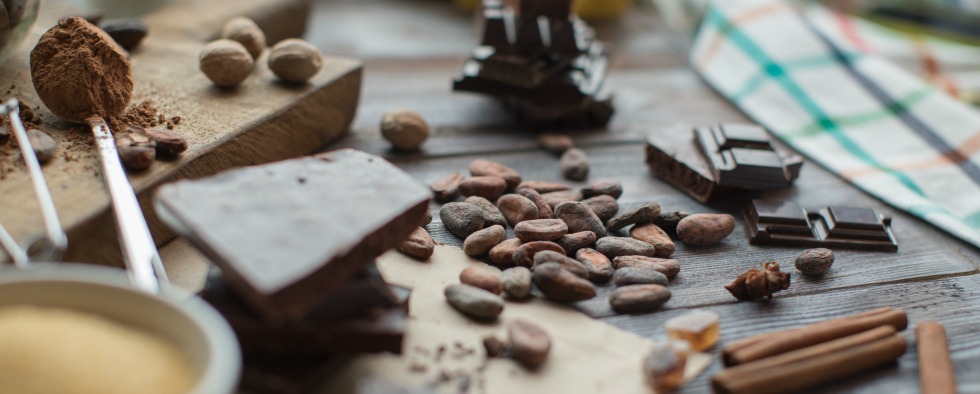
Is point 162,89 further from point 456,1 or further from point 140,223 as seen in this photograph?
point 456,1

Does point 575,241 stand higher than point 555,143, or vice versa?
point 555,143

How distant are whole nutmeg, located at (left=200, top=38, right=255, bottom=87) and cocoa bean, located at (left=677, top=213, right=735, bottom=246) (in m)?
0.85

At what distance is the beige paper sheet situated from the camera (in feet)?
2.99

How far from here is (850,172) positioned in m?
1.56

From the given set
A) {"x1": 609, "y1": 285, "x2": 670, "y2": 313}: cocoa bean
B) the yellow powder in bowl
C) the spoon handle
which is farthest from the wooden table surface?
the yellow powder in bowl

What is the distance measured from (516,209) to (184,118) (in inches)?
23.3

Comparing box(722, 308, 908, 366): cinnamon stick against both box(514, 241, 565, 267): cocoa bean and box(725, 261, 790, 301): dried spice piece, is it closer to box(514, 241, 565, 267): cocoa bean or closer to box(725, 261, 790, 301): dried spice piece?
box(725, 261, 790, 301): dried spice piece

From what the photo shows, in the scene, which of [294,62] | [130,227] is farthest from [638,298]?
[294,62]

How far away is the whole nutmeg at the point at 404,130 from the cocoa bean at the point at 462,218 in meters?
0.30

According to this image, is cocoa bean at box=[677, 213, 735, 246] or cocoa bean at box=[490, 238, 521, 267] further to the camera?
cocoa bean at box=[677, 213, 735, 246]

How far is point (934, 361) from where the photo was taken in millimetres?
979

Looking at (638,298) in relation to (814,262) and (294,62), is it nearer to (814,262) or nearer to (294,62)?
(814,262)

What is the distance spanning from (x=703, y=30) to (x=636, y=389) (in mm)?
1476

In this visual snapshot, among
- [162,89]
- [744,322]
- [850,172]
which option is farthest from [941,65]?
[162,89]
